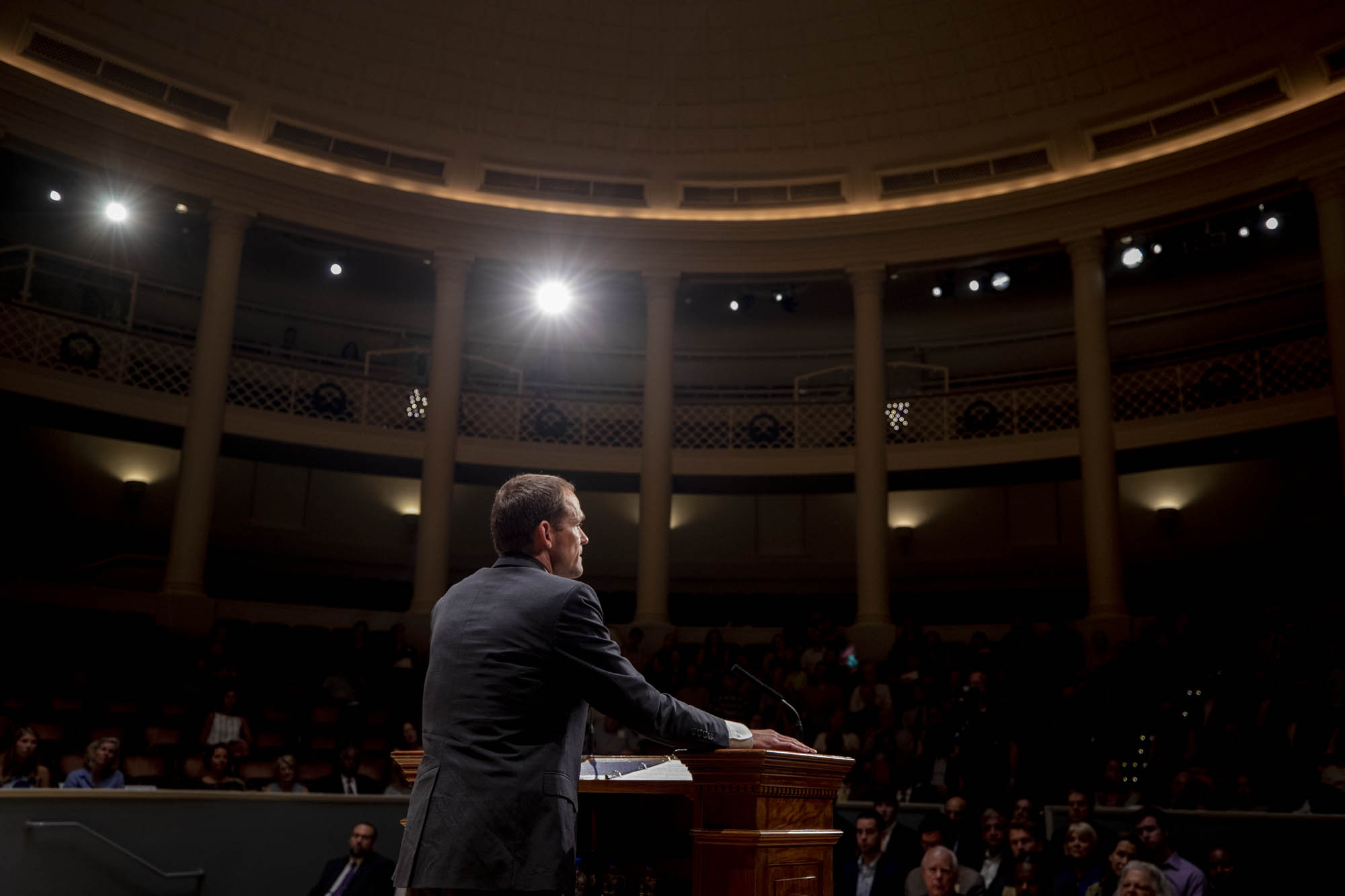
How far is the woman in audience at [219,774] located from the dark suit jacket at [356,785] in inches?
26.7

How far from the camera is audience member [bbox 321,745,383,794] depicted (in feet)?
29.8

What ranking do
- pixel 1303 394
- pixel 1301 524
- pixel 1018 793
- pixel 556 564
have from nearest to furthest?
pixel 556 564
pixel 1018 793
pixel 1303 394
pixel 1301 524

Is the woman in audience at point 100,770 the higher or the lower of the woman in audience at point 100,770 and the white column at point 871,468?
the lower

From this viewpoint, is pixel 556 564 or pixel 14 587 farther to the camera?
pixel 14 587

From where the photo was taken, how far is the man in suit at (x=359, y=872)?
7.16 m

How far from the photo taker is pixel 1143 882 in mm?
5254

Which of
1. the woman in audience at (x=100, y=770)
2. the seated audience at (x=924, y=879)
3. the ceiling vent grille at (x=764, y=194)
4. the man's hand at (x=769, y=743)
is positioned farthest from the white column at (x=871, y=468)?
the man's hand at (x=769, y=743)

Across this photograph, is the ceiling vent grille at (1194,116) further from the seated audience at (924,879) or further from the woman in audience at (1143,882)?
the woman in audience at (1143,882)

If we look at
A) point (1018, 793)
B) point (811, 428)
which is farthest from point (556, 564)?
point (811, 428)

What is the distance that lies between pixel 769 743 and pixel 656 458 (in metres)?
11.4

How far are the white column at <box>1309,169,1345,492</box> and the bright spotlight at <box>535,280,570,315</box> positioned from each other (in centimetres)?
808

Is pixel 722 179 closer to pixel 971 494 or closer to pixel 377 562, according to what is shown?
pixel 971 494

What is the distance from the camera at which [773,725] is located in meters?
9.95

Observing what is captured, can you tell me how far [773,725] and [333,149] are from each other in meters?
8.21
